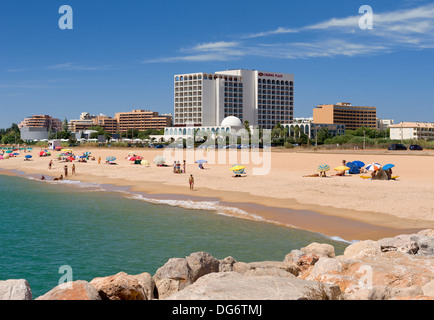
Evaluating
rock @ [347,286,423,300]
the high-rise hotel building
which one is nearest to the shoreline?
rock @ [347,286,423,300]

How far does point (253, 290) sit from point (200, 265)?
15.4 ft

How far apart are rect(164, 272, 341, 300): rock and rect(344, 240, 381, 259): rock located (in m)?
5.87

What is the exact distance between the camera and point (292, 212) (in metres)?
25.7

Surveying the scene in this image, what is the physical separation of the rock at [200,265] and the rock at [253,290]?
127 inches

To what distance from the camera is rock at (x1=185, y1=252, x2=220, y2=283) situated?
38.1 ft

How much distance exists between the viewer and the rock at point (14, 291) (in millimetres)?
8688

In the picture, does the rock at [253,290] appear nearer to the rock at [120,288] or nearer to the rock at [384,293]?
the rock at [384,293]

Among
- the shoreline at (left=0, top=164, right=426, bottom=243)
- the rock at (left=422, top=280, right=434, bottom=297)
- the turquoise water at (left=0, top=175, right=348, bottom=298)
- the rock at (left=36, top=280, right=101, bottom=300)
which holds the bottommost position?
the turquoise water at (left=0, top=175, right=348, bottom=298)

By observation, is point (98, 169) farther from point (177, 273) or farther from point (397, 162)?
point (177, 273)

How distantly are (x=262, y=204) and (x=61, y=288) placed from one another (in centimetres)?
2115

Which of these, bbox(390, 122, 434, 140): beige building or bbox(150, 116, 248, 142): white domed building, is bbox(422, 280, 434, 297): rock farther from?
bbox(390, 122, 434, 140): beige building

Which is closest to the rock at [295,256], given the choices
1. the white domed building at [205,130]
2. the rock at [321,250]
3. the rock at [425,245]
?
the rock at [321,250]

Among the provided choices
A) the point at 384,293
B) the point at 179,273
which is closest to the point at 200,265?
the point at 179,273
